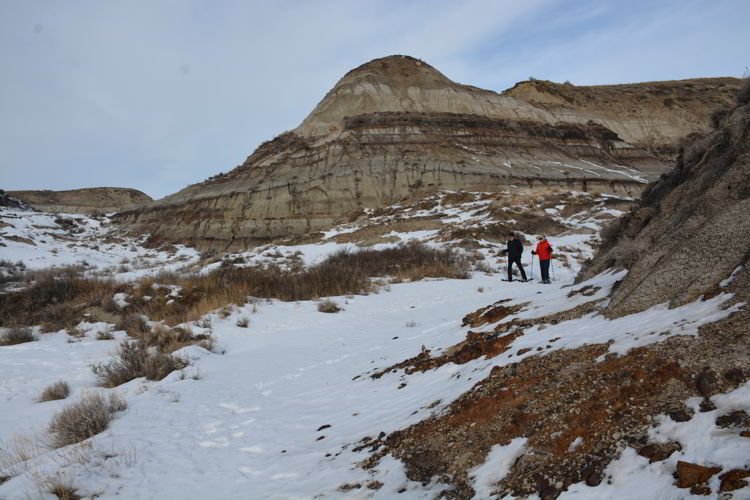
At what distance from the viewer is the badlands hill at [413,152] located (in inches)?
1586

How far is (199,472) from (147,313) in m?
7.29

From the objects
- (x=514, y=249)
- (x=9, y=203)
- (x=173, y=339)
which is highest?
(x=9, y=203)

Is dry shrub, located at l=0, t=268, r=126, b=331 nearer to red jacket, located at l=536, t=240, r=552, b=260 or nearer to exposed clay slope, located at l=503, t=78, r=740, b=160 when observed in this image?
red jacket, located at l=536, t=240, r=552, b=260

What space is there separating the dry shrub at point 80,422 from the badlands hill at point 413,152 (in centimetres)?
3386

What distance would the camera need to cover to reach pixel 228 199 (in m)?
43.6

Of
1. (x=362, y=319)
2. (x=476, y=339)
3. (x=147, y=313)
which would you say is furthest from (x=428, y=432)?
(x=147, y=313)

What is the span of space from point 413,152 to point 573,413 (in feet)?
137

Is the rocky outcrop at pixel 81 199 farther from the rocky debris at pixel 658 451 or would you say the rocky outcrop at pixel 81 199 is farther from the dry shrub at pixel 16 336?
the rocky debris at pixel 658 451

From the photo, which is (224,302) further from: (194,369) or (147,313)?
(194,369)

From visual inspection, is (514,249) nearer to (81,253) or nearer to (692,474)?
(692,474)

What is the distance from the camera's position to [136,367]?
237 inches

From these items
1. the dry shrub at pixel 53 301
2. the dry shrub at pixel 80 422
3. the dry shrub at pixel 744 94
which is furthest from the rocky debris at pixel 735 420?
the dry shrub at pixel 53 301

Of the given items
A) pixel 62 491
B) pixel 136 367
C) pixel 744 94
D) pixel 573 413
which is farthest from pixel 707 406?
pixel 136 367

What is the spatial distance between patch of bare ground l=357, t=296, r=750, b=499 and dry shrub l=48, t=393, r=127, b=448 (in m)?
2.67
